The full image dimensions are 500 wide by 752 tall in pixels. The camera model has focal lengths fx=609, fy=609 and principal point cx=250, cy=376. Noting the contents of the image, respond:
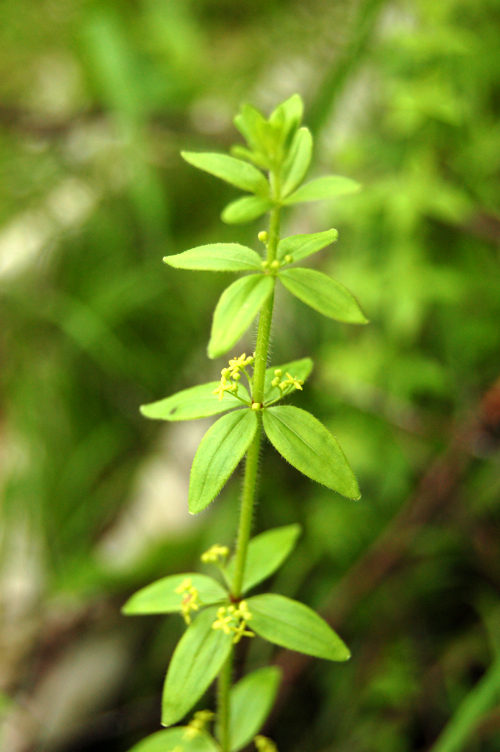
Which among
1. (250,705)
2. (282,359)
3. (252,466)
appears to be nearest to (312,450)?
(252,466)

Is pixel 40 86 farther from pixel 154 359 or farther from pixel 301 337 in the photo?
pixel 301 337

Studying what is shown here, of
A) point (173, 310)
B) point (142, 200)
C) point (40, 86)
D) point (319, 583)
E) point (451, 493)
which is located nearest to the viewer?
point (451, 493)

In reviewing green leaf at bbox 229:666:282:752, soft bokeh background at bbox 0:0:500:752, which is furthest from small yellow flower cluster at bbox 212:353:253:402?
soft bokeh background at bbox 0:0:500:752

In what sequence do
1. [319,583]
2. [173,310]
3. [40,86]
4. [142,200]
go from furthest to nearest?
[40,86] < [173,310] < [142,200] < [319,583]

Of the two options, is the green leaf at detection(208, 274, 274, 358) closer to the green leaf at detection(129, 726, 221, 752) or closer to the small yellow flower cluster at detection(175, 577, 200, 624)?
the small yellow flower cluster at detection(175, 577, 200, 624)

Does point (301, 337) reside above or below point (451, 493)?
above

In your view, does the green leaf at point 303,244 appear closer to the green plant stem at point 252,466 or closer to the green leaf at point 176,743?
the green plant stem at point 252,466

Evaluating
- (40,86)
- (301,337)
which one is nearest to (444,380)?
(301,337)

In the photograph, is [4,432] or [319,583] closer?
[319,583]
